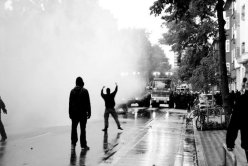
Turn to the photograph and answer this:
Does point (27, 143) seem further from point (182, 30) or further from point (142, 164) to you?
point (182, 30)

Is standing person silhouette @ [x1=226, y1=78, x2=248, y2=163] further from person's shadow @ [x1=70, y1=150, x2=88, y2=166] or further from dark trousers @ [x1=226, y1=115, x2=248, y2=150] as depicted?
person's shadow @ [x1=70, y1=150, x2=88, y2=166]

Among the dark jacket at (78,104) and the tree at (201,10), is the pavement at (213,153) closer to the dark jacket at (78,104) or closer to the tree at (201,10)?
the dark jacket at (78,104)

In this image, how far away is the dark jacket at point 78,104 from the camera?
10.8m

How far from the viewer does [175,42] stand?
38781mm

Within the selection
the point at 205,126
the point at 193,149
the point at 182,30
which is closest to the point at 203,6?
the point at 205,126

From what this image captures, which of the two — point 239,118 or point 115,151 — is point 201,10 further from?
point 239,118

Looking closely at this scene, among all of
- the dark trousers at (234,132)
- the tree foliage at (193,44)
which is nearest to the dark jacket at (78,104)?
the dark trousers at (234,132)

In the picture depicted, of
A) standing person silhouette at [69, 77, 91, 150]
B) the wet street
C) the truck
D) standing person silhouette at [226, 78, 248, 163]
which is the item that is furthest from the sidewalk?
the truck

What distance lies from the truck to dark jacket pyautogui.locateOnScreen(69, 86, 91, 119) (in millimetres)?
33481

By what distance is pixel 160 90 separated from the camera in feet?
149

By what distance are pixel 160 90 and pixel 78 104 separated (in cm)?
3482

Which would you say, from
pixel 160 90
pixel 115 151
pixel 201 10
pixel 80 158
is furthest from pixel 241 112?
pixel 160 90

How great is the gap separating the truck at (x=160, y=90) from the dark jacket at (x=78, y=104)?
3348cm

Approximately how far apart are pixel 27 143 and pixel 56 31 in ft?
53.1
